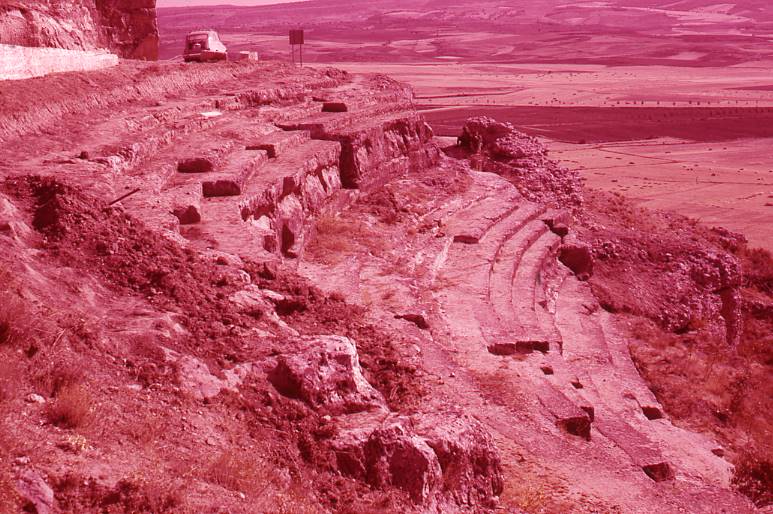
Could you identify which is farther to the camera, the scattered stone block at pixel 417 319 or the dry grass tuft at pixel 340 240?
the dry grass tuft at pixel 340 240

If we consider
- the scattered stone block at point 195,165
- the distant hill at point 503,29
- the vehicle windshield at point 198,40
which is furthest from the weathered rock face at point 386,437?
the distant hill at point 503,29

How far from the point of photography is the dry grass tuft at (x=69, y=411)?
5090mm

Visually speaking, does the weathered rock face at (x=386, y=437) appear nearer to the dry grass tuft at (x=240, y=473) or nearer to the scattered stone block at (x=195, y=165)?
the dry grass tuft at (x=240, y=473)

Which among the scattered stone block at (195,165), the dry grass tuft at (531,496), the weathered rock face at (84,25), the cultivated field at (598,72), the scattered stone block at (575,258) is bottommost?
the cultivated field at (598,72)

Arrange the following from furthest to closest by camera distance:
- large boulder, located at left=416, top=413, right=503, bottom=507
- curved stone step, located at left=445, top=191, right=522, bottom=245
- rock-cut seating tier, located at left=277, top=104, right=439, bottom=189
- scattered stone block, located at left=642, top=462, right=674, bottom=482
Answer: rock-cut seating tier, located at left=277, top=104, right=439, bottom=189, curved stone step, located at left=445, top=191, right=522, bottom=245, scattered stone block, located at left=642, top=462, right=674, bottom=482, large boulder, located at left=416, top=413, right=503, bottom=507

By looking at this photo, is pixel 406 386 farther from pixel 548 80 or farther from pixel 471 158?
pixel 548 80

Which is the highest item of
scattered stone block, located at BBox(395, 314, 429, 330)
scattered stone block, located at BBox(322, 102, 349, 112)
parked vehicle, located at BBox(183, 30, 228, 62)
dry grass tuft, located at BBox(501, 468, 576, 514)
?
parked vehicle, located at BBox(183, 30, 228, 62)

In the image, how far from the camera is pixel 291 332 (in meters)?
7.70

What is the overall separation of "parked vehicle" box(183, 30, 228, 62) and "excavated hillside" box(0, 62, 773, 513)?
257 cm

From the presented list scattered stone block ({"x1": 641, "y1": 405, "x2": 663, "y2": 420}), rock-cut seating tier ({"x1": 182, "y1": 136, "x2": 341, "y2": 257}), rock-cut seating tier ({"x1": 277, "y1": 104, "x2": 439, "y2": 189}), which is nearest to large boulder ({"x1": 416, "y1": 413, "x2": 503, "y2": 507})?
rock-cut seating tier ({"x1": 182, "y1": 136, "x2": 341, "y2": 257})

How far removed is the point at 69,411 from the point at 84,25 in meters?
17.6

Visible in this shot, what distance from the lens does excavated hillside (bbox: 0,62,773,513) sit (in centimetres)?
558

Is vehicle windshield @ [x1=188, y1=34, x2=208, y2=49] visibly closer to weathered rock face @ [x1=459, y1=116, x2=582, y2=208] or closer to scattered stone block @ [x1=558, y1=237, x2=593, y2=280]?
weathered rock face @ [x1=459, y1=116, x2=582, y2=208]

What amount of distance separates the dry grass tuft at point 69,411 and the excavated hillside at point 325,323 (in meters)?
0.02
